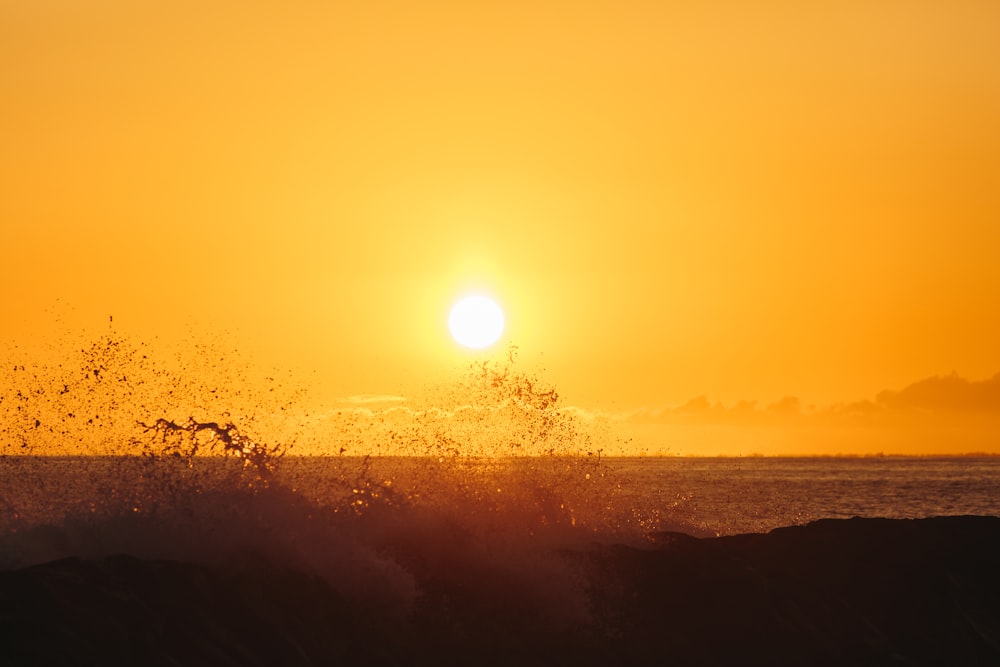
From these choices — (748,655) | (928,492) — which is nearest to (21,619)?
(748,655)

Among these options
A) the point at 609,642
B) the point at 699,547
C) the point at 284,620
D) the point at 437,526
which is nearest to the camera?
the point at 284,620

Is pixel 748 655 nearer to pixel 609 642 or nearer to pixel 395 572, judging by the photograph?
pixel 609 642

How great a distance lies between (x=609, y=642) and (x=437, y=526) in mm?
4990

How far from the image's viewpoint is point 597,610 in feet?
80.3

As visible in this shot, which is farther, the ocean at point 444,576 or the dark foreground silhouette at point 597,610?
the ocean at point 444,576

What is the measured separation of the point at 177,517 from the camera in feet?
80.0

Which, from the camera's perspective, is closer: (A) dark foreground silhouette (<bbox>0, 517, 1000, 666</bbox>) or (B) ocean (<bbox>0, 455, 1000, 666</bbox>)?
(A) dark foreground silhouette (<bbox>0, 517, 1000, 666</bbox>)

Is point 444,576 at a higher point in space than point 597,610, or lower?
higher

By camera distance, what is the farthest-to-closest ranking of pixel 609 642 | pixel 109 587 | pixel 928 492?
pixel 928 492 → pixel 609 642 → pixel 109 587

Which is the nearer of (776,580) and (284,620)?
(284,620)

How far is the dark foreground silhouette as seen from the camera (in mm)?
18312

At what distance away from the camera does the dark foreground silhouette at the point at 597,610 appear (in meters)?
18.3

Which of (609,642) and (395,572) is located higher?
(395,572)

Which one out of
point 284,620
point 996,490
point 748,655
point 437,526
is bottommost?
point 748,655
